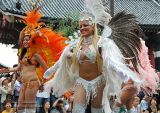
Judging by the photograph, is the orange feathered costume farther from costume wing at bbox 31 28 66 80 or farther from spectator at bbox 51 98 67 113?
spectator at bbox 51 98 67 113

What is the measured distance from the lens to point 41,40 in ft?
→ 26.7

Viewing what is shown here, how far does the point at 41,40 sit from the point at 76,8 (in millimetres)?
16259

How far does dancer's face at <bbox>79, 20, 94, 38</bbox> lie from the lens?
674 cm

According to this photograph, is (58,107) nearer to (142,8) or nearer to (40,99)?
(40,99)

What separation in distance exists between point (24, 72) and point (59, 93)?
3.77 feet

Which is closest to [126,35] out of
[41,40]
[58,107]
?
[41,40]

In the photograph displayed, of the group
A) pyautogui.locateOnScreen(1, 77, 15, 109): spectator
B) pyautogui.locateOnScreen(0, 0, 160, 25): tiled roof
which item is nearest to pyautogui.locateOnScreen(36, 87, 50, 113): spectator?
pyautogui.locateOnScreen(1, 77, 15, 109): spectator

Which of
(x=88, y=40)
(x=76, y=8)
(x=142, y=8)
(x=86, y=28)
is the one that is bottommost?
(x=88, y=40)

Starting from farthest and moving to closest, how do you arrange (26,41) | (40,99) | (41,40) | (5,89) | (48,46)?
(40,99) → (5,89) → (48,46) → (41,40) → (26,41)

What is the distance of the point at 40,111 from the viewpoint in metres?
11.5

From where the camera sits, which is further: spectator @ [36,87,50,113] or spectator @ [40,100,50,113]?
spectator @ [36,87,50,113]

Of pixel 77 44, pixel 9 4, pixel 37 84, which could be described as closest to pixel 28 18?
pixel 37 84

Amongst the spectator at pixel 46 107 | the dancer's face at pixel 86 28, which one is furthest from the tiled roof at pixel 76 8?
the dancer's face at pixel 86 28

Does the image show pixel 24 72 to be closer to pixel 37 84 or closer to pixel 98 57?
pixel 37 84
